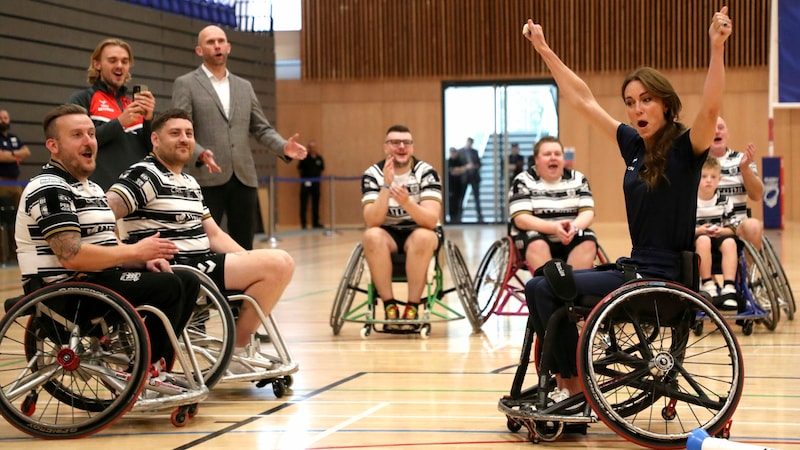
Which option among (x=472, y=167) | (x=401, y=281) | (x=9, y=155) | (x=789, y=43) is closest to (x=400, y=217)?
(x=401, y=281)

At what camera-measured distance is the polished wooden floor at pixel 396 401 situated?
9.61 ft

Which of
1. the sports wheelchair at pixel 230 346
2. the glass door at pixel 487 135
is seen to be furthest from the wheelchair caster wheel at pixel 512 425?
the glass door at pixel 487 135

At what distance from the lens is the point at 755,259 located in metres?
4.96

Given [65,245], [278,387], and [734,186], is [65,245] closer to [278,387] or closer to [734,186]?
[278,387]

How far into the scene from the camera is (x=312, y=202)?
16.5m

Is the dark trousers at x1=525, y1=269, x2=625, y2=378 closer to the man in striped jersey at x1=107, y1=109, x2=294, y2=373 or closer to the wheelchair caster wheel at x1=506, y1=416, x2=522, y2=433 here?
the wheelchair caster wheel at x1=506, y1=416, x2=522, y2=433

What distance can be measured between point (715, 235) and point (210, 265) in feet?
9.09

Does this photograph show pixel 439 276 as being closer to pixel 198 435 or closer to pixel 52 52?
pixel 198 435

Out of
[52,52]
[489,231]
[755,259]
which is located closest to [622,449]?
[755,259]

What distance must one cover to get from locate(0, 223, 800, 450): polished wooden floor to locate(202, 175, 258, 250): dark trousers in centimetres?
61

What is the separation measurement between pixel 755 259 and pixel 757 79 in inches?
452

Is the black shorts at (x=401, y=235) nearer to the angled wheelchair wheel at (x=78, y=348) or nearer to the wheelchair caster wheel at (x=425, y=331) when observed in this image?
the wheelchair caster wheel at (x=425, y=331)

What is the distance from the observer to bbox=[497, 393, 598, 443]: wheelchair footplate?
276cm

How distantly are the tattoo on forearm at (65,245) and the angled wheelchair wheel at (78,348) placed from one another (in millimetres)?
101
